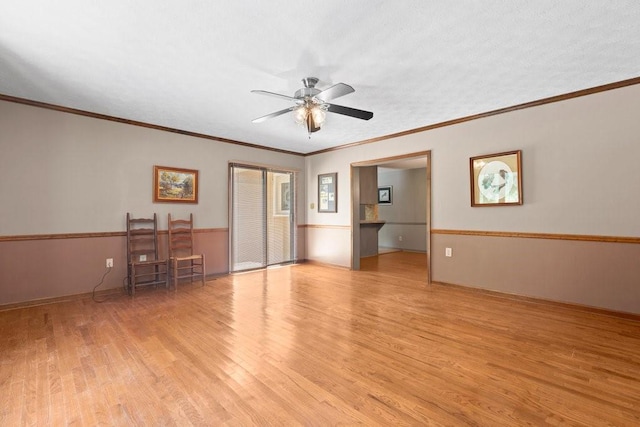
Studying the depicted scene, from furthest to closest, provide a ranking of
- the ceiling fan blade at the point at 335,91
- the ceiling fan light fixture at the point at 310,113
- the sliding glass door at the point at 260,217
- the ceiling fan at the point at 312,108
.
A: the sliding glass door at the point at 260,217 < the ceiling fan light fixture at the point at 310,113 < the ceiling fan at the point at 312,108 < the ceiling fan blade at the point at 335,91

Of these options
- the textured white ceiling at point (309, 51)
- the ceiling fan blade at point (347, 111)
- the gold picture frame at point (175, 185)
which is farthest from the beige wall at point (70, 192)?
the ceiling fan blade at point (347, 111)

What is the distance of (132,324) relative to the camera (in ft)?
9.78

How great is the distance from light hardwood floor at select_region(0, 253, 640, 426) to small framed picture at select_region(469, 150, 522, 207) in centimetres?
134

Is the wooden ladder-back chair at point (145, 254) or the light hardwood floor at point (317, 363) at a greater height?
the wooden ladder-back chair at point (145, 254)

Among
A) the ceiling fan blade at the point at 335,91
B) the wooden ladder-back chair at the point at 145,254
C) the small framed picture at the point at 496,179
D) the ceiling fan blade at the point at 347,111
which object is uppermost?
→ the ceiling fan blade at the point at 335,91

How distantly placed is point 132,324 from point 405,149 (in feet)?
14.6

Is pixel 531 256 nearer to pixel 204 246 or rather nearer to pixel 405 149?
pixel 405 149

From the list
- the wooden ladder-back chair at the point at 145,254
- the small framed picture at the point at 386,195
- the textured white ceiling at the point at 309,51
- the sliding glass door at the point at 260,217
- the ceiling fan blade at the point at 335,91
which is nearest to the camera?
the textured white ceiling at the point at 309,51

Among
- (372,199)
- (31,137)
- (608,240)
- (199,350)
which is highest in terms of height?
(31,137)

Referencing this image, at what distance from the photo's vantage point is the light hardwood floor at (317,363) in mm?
1659

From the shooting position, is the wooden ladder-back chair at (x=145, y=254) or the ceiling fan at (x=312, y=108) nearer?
the ceiling fan at (x=312, y=108)

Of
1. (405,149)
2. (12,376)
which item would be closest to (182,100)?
(12,376)

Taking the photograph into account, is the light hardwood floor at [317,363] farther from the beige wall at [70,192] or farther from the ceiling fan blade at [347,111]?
the ceiling fan blade at [347,111]

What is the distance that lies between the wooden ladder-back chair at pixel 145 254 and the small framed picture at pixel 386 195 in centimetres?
641
